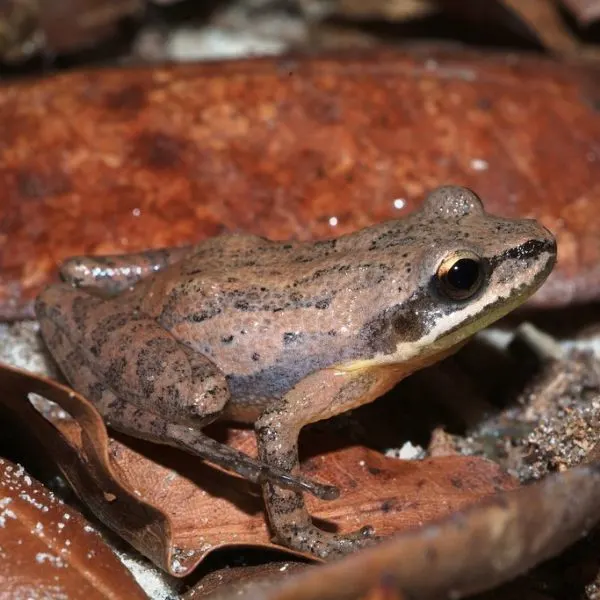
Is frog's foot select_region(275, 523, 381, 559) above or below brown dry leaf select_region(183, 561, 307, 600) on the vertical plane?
above

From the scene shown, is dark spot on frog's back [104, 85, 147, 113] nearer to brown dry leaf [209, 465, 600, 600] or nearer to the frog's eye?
the frog's eye

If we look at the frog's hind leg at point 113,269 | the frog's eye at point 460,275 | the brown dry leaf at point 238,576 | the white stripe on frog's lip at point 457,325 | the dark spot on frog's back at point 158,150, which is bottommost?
the brown dry leaf at point 238,576

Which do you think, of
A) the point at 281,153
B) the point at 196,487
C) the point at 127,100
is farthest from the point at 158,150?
the point at 196,487

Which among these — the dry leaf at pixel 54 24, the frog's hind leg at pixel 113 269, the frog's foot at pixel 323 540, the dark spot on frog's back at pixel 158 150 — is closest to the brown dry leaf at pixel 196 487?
the frog's foot at pixel 323 540

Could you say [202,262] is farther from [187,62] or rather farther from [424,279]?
[187,62]

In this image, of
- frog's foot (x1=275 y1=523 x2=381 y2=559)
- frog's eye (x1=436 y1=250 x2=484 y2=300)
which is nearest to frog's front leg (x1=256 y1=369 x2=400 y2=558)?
frog's foot (x1=275 y1=523 x2=381 y2=559)

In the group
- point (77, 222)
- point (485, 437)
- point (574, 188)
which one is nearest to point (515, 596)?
point (485, 437)

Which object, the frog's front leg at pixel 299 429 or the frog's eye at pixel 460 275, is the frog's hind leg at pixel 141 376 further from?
the frog's eye at pixel 460 275
